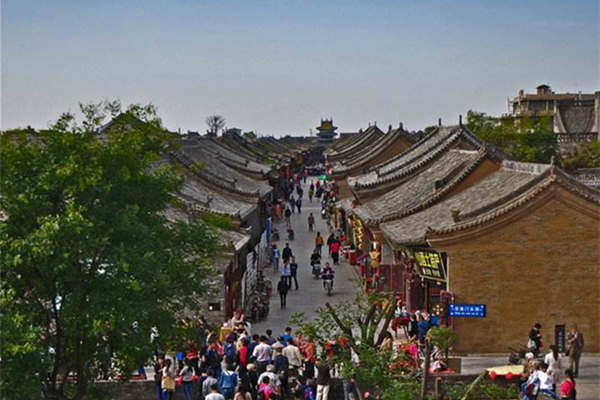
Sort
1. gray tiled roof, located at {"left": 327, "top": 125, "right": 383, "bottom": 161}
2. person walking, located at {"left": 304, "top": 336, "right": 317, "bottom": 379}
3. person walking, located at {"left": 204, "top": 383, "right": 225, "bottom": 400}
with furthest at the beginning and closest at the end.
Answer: gray tiled roof, located at {"left": 327, "top": 125, "right": 383, "bottom": 161} < person walking, located at {"left": 304, "top": 336, "right": 317, "bottom": 379} < person walking, located at {"left": 204, "top": 383, "right": 225, "bottom": 400}

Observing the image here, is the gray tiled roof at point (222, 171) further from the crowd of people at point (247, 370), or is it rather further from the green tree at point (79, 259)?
the green tree at point (79, 259)

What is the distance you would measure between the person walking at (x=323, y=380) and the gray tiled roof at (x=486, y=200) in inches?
267

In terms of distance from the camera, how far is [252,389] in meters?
18.2

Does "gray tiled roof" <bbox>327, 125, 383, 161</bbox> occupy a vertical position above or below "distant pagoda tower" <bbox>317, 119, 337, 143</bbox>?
below

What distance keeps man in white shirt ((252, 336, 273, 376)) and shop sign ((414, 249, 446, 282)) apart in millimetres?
6221

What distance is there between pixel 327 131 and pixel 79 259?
560ft

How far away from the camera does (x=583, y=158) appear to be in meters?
55.5

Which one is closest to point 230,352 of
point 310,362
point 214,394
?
point 310,362

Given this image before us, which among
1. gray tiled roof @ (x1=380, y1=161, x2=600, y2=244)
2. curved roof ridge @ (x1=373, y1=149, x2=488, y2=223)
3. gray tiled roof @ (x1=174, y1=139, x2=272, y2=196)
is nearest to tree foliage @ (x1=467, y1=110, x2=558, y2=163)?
gray tiled roof @ (x1=174, y1=139, x2=272, y2=196)

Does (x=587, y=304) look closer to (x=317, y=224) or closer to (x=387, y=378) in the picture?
(x=387, y=378)

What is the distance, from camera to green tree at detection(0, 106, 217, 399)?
13328 millimetres

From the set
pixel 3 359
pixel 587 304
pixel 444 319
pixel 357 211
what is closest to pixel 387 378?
pixel 3 359

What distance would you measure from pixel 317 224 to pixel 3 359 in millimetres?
47083

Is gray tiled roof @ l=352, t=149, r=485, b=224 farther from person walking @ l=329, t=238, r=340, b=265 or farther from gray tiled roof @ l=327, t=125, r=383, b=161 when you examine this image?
gray tiled roof @ l=327, t=125, r=383, b=161
